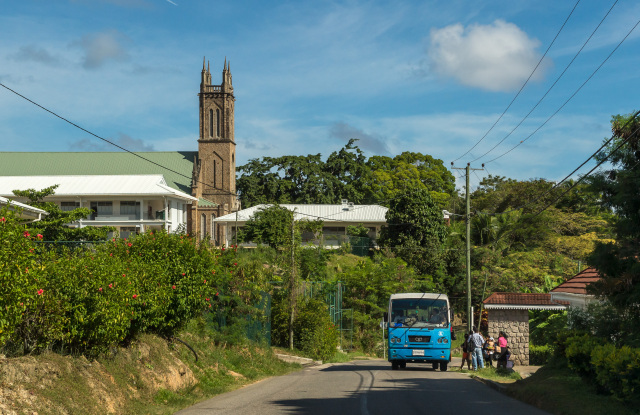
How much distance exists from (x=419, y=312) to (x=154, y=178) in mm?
39713

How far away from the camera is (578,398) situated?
11.9 m

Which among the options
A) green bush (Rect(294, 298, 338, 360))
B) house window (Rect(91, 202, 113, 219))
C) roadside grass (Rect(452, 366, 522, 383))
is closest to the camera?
roadside grass (Rect(452, 366, 522, 383))

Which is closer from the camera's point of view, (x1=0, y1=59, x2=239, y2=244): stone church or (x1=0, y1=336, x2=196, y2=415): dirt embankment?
(x1=0, y1=336, x2=196, y2=415): dirt embankment

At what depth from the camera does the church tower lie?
80.3 m

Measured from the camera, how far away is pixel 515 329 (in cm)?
3072

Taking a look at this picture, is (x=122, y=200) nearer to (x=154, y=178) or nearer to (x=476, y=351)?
(x=154, y=178)

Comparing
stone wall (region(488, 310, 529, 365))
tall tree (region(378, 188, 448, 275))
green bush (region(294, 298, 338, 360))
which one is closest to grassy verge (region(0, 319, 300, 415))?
green bush (region(294, 298, 338, 360))

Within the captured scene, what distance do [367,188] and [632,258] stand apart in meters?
69.3

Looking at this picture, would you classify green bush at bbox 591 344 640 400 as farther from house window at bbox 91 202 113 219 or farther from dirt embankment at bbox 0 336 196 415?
house window at bbox 91 202 113 219

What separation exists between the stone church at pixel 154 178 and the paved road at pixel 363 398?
39.5 meters

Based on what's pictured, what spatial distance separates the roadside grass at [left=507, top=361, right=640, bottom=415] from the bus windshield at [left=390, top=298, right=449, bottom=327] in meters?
7.92

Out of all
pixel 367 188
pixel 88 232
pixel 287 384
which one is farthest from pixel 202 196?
pixel 287 384

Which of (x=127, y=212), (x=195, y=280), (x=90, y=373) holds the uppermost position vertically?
(x=127, y=212)

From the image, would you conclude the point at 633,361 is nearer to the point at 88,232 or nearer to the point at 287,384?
the point at 287,384
